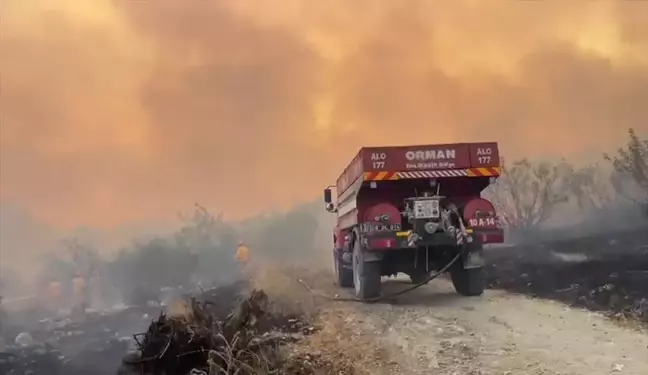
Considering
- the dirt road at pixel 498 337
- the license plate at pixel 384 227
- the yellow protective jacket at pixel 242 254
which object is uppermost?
the license plate at pixel 384 227

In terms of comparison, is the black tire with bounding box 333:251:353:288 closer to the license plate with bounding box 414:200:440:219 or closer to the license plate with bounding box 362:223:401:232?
the license plate with bounding box 362:223:401:232

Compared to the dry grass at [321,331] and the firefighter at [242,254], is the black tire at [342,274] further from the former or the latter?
the firefighter at [242,254]

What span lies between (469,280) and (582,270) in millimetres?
961

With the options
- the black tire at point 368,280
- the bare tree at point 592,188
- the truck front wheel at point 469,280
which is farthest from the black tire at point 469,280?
the bare tree at point 592,188

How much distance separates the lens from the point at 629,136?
5.78 m

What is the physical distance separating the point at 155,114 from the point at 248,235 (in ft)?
3.92

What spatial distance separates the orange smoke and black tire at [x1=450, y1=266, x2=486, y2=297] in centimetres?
115

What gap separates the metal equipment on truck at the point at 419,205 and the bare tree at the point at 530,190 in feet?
1.82

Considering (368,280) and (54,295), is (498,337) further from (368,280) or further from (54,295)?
(54,295)

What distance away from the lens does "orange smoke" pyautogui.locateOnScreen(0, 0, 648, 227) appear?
182 inches

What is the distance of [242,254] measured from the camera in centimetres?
501

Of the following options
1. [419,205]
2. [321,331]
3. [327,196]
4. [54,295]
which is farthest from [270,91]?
[54,295]

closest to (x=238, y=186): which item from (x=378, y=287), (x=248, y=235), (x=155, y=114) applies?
(x=248, y=235)

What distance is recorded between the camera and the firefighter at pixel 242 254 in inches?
196
